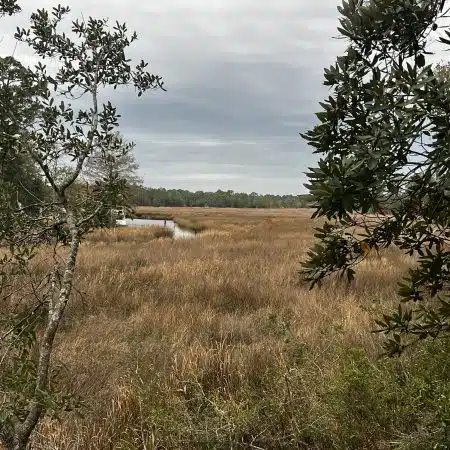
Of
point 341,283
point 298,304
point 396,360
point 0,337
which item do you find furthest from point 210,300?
point 0,337

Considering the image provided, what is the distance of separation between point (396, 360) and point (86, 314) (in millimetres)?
4760

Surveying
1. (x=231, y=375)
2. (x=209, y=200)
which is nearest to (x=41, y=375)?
(x=231, y=375)

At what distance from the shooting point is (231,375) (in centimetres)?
420

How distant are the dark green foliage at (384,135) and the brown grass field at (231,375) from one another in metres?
1.33

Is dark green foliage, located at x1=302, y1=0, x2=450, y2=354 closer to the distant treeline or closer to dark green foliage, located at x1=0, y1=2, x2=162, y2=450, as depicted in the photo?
dark green foliage, located at x1=0, y1=2, x2=162, y2=450

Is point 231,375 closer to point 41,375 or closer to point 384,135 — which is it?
point 41,375

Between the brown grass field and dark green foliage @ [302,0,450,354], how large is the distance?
133 cm

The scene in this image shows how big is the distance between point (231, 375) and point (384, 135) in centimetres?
321

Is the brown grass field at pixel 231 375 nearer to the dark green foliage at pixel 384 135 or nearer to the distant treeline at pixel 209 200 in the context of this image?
the dark green foliage at pixel 384 135

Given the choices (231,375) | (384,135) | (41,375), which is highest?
(384,135)

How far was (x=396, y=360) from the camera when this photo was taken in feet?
12.7

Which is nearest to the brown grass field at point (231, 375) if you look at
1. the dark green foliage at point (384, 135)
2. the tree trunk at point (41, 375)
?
the tree trunk at point (41, 375)

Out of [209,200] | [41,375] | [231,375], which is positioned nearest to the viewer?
[41,375]

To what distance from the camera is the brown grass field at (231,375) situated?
122 inches
